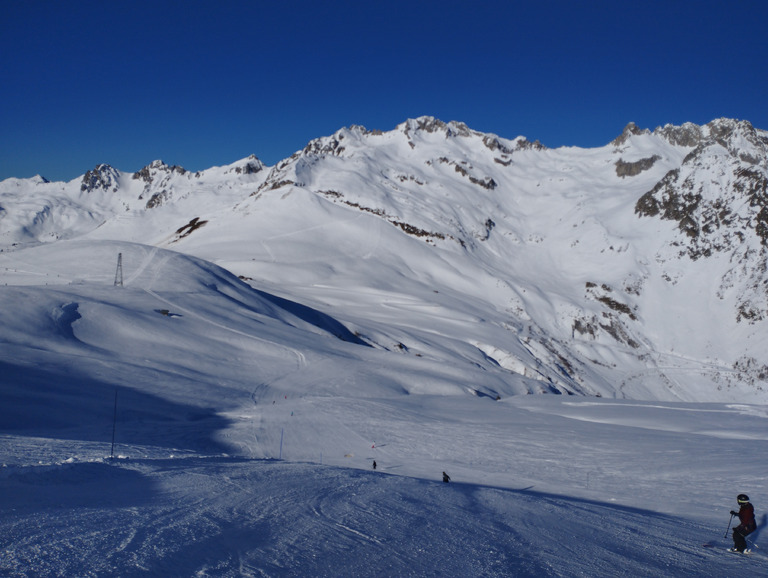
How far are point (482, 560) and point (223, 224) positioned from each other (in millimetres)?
102364

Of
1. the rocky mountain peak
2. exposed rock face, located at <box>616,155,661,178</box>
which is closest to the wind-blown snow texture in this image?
exposed rock face, located at <box>616,155,661,178</box>

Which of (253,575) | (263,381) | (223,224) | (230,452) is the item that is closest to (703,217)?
(223,224)

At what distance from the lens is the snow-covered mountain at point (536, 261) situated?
67.7m

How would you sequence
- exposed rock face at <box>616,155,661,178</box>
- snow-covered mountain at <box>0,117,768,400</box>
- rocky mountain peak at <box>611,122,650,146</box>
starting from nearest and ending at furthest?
snow-covered mountain at <box>0,117,768,400</box>
exposed rock face at <box>616,155,661,178</box>
rocky mountain peak at <box>611,122,650,146</box>

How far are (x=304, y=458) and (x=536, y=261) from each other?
98.5 m

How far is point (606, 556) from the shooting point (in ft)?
24.1

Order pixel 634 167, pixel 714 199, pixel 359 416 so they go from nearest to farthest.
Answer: pixel 359 416, pixel 714 199, pixel 634 167

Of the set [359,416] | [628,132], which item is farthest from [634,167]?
[359,416]

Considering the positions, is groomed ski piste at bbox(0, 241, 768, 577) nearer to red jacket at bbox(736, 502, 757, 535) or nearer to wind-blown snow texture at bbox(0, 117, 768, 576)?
wind-blown snow texture at bbox(0, 117, 768, 576)

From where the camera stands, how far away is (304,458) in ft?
55.8

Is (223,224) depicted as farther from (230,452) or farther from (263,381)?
(230,452)

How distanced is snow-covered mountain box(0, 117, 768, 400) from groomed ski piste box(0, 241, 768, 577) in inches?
523

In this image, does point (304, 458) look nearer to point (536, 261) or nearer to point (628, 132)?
point (536, 261)

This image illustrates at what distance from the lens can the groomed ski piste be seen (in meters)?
6.52
